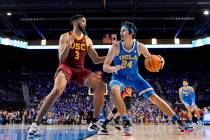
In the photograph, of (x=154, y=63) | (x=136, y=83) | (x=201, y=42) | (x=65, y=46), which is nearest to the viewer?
(x=65, y=46)

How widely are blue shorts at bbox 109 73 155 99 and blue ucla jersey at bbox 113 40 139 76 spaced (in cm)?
8

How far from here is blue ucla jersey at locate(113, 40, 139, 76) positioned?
5297 millimetres

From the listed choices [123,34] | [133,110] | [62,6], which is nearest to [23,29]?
[62,6]

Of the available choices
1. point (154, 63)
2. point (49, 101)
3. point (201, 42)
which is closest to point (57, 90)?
point (49, 101)

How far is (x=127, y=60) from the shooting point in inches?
210

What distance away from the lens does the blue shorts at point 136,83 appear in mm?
5113

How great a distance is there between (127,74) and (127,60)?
0.78 feet

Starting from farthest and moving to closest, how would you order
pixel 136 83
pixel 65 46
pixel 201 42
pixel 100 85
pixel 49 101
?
pixel 201 42 < pixel 136 83 < pixel 100 85 < pixel 65 46 < pixel 49 101

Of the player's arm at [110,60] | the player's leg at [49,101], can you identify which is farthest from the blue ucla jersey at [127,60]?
the player's leg at [49,101]

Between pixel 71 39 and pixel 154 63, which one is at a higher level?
pixel 71 39

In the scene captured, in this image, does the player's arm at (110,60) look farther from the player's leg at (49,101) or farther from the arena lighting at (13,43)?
the arena lighting at (13,43)

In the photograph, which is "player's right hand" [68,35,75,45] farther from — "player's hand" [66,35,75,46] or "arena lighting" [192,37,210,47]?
"arena lighting" [192,37,210,47]

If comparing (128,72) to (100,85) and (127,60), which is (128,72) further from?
(100,85)

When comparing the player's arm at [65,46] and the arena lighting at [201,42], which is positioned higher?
the arena lighting at [201,42]
